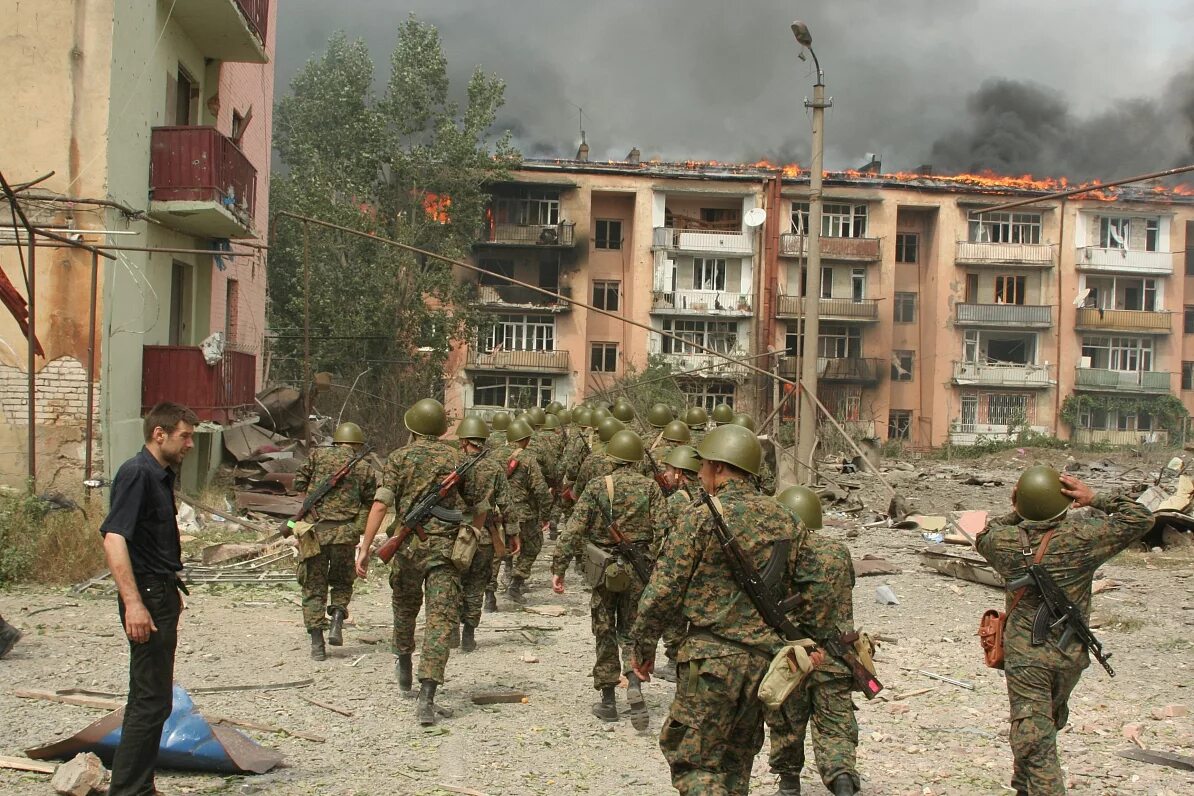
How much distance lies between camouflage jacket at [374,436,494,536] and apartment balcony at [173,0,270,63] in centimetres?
1144

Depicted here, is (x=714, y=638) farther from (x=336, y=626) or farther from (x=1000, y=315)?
(x=1000, y=315)

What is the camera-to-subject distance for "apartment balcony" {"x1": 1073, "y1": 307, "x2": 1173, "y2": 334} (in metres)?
46.7

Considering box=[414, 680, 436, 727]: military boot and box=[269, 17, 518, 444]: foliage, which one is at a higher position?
box=[269, 17, 518, 444]: foliage

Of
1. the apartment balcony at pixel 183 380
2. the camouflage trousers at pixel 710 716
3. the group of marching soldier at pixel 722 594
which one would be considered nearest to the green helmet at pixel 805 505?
the group of marching soldier at pixel 722 594

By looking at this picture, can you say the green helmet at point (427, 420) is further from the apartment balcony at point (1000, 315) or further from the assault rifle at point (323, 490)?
the apartment balcony at point (1000, 315)

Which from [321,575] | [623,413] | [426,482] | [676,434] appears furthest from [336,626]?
[623,413]

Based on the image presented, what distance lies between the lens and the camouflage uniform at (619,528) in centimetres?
737

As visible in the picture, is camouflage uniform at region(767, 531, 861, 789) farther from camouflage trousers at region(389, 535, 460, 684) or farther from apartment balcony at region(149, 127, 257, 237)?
apartment balcony at region(149, 127, 257, 237)

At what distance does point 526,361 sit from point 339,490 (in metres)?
33.9

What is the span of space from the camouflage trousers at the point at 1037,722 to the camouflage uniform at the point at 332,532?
5.49m

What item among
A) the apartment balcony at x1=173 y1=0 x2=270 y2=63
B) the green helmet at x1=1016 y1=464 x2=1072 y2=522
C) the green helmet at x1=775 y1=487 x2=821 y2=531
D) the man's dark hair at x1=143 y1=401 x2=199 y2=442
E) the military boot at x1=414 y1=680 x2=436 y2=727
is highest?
the apartment balcony at x1=173 y1=0 x2=270 y2=63

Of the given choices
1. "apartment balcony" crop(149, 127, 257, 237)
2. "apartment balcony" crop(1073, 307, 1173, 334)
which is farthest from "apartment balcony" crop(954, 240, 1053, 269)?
"apartment balcony" crop(149, 127, 257, 237)

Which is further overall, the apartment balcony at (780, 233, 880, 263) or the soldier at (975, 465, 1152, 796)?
the apartment balcony at (780, 233, 880, 263)

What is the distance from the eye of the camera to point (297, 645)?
30.6ft
